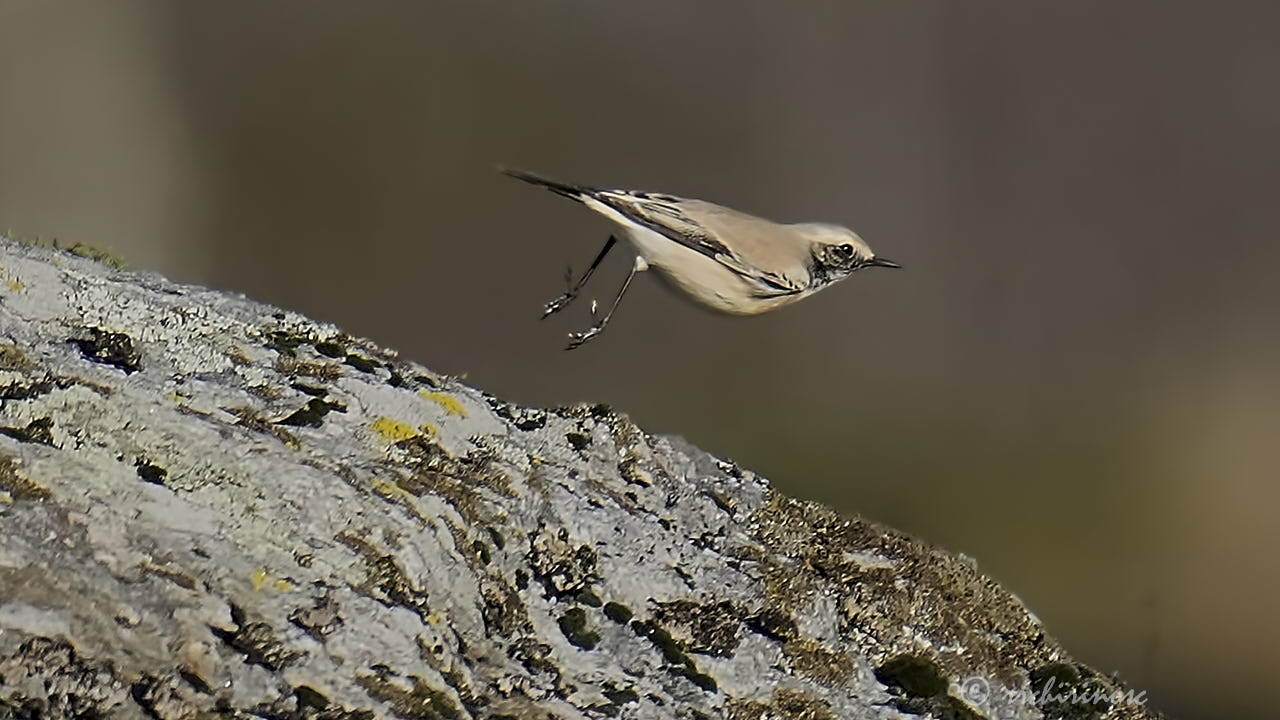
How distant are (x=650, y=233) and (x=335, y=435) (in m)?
4.22

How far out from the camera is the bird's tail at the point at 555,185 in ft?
27.6

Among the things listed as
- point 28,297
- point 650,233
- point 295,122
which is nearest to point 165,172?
point 295,122

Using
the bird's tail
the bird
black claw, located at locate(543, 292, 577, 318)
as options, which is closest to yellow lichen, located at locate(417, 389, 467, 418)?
the bird's tail

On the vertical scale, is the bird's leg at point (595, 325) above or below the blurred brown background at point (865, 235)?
below

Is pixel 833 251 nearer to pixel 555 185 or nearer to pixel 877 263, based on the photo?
pixel 877 263

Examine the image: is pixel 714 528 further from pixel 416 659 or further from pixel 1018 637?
pixel 416 659

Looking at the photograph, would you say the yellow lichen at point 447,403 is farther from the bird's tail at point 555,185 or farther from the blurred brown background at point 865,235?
the blurred brown background at point 865,235

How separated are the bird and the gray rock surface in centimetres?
231

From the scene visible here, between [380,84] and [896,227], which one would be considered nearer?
[380,84]

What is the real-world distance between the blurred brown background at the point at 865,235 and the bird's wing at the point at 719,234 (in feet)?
39.9

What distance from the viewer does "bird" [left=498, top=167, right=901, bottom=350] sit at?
9.30 metres

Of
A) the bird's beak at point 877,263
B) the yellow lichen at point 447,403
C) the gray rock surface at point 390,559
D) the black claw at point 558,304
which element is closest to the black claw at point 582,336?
the black claw at point 558,304

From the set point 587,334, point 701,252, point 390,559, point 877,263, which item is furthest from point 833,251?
point 390,559

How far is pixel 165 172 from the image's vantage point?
27.0 meters
